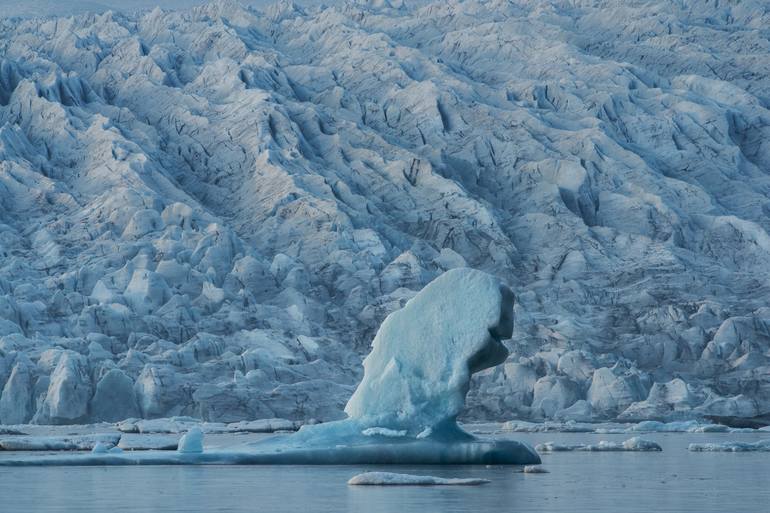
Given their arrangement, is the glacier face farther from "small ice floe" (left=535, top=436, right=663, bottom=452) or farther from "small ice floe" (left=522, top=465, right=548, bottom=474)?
"small ice floe" (left=522, top=465, right=548, bottom=474)

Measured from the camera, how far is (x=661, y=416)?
56344mm

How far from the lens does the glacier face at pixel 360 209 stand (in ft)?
194

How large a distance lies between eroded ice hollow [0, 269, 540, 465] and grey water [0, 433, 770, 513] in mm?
403

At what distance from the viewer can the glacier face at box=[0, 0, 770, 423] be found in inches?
2328

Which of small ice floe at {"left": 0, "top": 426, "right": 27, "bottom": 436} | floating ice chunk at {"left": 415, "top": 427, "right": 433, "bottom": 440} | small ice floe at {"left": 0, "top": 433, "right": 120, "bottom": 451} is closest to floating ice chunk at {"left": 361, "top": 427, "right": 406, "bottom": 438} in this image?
floating ice chunk at {"left": 415, "top": 427, "right": 433, "bottom": 440}

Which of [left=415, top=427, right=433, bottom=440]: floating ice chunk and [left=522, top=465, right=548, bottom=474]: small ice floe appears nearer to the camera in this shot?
[left=522, top=465, right=548, bottom=474]: small ice floe

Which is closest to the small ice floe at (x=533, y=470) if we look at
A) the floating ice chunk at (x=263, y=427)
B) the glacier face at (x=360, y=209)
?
the floating ice chunk at (x=263, y=427)

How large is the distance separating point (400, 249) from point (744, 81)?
4345cm

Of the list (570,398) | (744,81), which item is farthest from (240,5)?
(570,398)

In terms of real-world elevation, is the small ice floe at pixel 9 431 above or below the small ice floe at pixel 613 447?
above

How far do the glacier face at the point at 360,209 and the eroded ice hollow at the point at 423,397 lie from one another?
29607 millimetres

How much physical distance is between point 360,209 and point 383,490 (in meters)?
64.1

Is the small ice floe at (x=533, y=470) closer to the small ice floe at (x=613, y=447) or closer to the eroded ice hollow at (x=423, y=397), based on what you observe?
the eroded ice hollow at (x=423, y=397)

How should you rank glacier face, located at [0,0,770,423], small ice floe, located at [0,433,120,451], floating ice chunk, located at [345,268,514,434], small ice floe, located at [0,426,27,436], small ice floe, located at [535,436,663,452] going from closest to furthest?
floating ice chunk, located at [345,268,514,434], small ice floe, located at [0,433,120,451], small ice floe, located at [535,436,663,452], small ice floe, located at [0,426,27,436], glacier face, located at [0,0,770,423]
